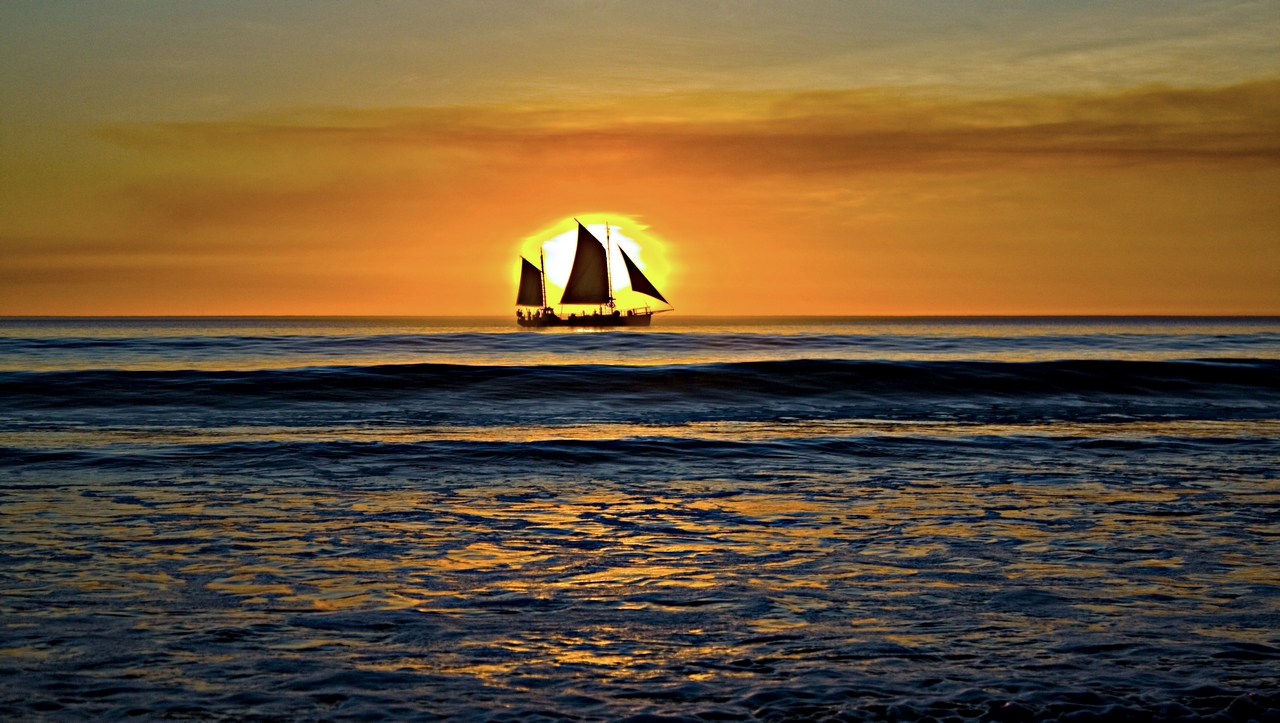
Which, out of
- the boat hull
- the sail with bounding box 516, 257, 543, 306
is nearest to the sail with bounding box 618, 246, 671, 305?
the boat hull

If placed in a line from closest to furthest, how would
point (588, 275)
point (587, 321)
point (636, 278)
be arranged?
point (636, 278) < point (588, 275) < point (587, 321)

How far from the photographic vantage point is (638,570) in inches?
261

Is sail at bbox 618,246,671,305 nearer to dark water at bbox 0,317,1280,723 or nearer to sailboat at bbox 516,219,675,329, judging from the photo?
sailboat at bbox 516,219,675,329

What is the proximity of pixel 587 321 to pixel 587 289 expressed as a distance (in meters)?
9.64

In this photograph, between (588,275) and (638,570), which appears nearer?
(638,570)

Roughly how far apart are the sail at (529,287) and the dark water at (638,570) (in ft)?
378

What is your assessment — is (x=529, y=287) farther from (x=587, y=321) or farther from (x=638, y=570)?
(x=638, y=570)

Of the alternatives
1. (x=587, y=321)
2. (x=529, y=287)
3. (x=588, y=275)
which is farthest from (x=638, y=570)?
(x=529, y=287)

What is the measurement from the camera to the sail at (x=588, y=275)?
118 meters

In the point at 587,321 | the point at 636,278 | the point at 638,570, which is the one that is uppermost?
the point at 636,278

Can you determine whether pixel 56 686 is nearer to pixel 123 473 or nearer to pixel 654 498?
pixel 654 498

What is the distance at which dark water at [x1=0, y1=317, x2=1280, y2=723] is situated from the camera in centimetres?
436

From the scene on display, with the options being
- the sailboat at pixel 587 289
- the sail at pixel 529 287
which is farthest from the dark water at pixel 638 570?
the sail at pixel 529 287

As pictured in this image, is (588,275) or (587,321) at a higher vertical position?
(588,275)
